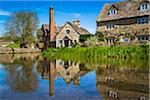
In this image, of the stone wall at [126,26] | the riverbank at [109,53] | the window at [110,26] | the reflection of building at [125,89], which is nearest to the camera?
the reflection of building at [125,89]

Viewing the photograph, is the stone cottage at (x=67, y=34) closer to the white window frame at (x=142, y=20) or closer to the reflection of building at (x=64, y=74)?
the white window frame at (x=142, y=20)

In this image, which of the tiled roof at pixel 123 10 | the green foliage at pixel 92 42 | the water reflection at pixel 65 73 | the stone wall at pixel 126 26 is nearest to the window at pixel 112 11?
the tiled roof at pixel 123 10

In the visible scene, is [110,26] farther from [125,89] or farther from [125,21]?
[125,89]

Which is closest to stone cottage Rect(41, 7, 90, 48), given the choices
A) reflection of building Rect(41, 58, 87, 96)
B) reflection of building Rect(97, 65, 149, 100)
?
reflection of building Rect(41, 58, 87, 96)

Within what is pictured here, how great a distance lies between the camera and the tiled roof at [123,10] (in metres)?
38.8

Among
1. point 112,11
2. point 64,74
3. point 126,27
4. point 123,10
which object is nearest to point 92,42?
point 126,27

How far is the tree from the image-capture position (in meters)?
60.7

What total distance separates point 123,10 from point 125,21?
2.16 meters

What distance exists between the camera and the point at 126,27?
40.0 m

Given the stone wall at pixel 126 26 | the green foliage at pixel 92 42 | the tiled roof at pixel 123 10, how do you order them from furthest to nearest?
the tiled roof at pixel 123 10
the green foliage at pixel 92 42
the stone wall at pixel 126 26

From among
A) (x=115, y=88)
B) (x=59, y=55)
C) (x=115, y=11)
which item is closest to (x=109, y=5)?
(x=115, y=11)

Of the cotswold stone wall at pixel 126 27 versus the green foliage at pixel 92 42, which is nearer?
the cotswold stone wall at pixel 126 27

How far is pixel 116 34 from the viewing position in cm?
4106

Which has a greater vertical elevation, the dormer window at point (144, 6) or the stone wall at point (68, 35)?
the dormer window at point (144, 6)
